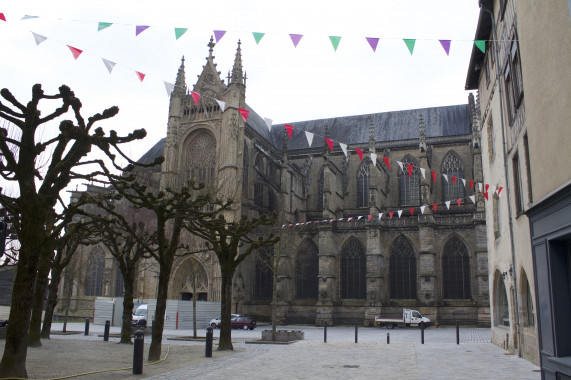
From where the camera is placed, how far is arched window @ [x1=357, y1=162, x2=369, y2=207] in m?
42.2

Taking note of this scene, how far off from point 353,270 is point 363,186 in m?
9.21

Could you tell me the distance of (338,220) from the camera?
36.9m

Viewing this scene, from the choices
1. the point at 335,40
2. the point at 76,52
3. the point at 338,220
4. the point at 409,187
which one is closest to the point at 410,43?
the point at 335,40

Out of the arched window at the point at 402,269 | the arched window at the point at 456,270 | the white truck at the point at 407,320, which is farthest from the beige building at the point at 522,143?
the arched window at the point at 402,269

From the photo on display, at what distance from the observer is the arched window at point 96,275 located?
40500 millimetres

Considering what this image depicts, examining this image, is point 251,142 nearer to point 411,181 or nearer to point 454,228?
point 411,181

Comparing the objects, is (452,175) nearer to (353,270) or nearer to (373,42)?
(353,270)

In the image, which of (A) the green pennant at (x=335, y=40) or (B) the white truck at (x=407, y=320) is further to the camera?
(B) the white truck at (x=407, y=320)

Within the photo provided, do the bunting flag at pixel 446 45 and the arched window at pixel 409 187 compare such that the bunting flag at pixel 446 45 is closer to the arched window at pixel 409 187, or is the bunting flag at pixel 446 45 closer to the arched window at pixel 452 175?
the arched window at pixel 452 175

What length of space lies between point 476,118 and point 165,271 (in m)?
29.8

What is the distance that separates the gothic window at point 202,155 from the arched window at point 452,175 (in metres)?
18.9

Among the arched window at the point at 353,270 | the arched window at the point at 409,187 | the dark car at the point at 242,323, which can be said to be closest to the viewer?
the dark car at the point at 242,323

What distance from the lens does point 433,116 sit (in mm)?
44094

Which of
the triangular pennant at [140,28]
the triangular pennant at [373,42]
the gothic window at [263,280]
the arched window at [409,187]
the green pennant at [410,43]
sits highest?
the arched window at [409,187]
